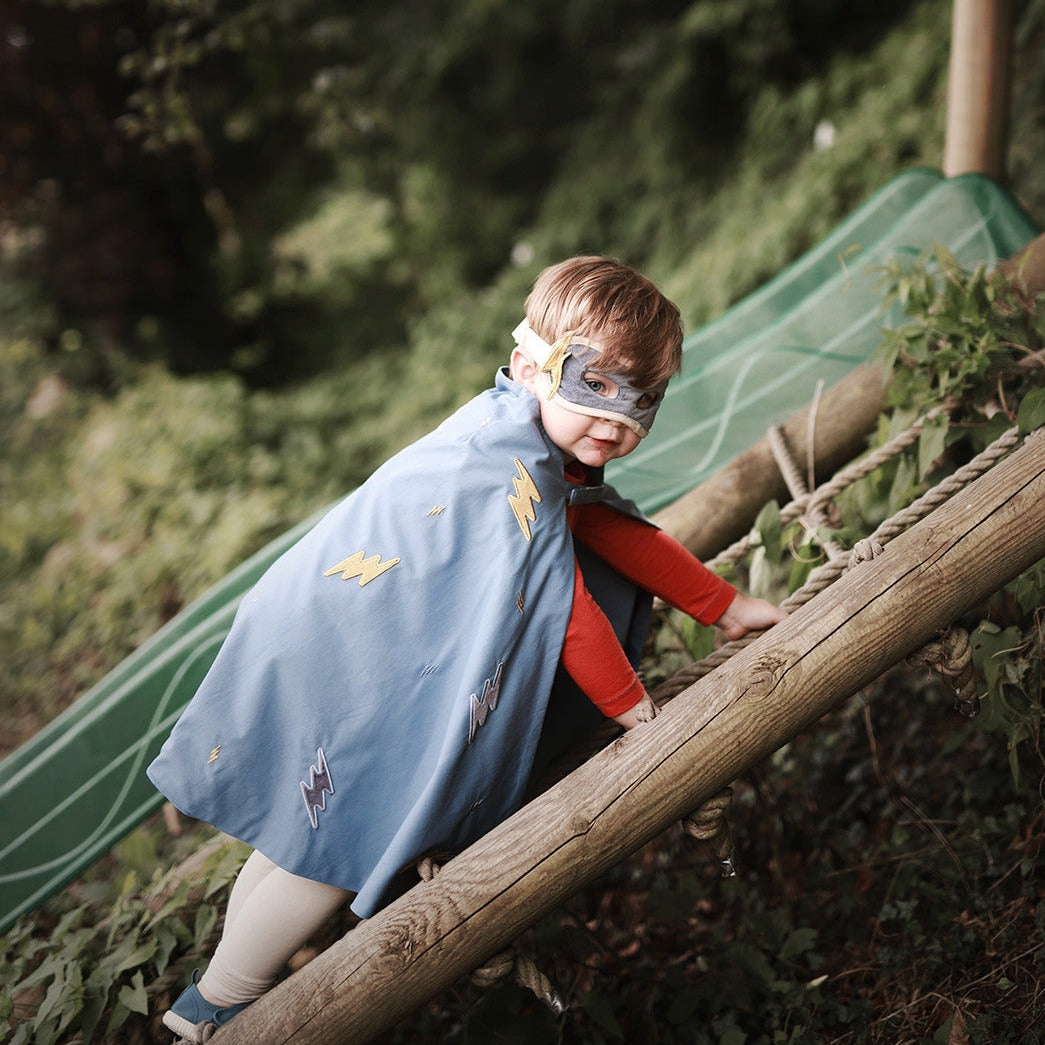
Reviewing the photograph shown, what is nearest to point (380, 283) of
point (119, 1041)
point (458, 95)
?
point (458, 95)

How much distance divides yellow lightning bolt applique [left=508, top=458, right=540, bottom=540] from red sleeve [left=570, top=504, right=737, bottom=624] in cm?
28

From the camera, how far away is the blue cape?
1853 mm

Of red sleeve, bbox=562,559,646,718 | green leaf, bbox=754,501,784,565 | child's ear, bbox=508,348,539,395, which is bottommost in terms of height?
green leaf, bbox=754,501,784,565

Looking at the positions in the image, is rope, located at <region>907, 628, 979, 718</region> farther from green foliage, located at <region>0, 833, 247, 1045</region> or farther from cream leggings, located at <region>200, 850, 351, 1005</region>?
green foliage, located at <region>0, 833, 247, 1045</region>

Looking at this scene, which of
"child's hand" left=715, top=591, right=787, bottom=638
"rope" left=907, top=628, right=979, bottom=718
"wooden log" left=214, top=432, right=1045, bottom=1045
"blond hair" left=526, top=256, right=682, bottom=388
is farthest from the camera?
"child's hand" left=715, top=591, right=787, bottom=638

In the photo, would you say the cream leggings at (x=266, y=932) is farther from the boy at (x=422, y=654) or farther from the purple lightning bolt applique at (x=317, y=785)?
the purple lightning bolt applique at (x=317, y=785)

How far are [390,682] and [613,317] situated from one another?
0.76 metres

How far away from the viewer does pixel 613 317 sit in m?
1.90

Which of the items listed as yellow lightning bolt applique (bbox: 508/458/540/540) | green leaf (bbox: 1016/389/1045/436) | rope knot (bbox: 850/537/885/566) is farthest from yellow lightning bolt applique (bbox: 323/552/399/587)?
green leaf (bbox: 1016/389/1045/436)

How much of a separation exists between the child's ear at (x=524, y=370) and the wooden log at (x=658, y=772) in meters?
0.64

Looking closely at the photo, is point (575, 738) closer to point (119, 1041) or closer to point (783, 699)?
point (783, 699)

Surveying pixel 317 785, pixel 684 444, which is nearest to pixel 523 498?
A: pixel 317 785

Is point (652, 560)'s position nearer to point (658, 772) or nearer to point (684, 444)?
point (658, 772)

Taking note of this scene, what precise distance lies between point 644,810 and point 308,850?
0.61 meters
